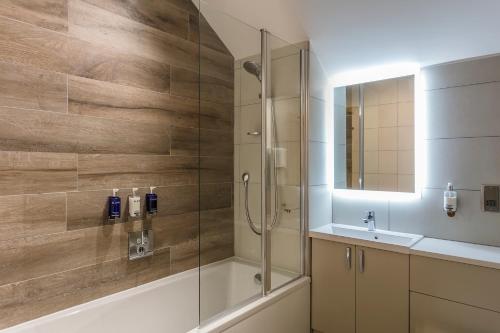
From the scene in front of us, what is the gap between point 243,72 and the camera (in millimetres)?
1928

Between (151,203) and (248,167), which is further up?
(248,167)

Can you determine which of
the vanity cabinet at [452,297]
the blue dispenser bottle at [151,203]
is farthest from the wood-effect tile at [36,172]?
the vanity cabinet at [452,297]

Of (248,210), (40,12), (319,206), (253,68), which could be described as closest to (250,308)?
(248,210)

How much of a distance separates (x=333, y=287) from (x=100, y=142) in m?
1.75

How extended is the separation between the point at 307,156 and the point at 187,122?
925 mm

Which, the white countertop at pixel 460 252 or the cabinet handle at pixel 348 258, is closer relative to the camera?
the white countertop at pixel 460 252

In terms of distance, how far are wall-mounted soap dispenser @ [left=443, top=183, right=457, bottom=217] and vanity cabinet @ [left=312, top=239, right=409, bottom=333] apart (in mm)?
444

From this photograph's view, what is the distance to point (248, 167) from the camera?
192 centimetres

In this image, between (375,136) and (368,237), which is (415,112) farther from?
(368,237)

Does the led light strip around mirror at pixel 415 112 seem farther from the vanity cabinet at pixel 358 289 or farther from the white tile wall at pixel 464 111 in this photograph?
the vanity cabinet at pixel 358 289

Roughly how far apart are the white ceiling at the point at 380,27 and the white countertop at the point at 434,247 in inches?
45.3

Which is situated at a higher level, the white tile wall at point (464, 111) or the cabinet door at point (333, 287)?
the white tile wall at point (464, 111)

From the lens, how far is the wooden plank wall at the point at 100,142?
1.53 meters

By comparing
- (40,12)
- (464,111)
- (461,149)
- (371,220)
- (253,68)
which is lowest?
(371,220)
